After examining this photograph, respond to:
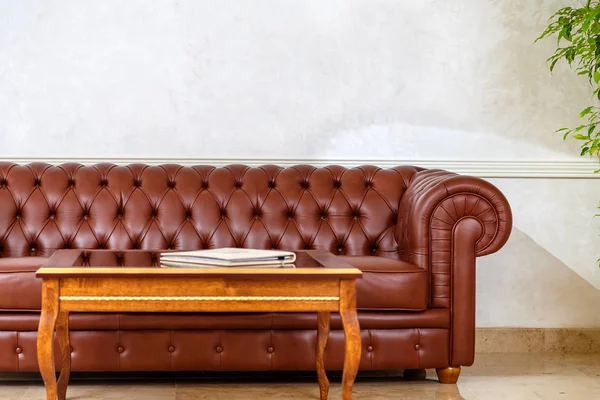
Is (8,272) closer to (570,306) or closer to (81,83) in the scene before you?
(81,83)

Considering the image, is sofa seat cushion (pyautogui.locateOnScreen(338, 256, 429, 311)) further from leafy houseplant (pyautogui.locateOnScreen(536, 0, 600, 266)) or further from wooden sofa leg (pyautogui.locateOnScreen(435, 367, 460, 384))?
leafy houseplant (pyautogui.locateOnScreen(536, 0, 600, 266))

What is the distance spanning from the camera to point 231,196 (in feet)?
10.2

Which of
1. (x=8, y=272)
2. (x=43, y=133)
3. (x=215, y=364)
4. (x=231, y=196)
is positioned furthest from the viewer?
(x=43, y=133)

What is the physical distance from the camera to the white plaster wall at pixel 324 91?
11.2ft

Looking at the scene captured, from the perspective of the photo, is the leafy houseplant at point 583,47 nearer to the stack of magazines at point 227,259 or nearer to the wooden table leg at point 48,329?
the stack of magazines at point 227,259

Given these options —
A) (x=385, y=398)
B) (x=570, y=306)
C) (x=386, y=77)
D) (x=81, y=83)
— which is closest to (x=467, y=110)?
(x=386, y=77)

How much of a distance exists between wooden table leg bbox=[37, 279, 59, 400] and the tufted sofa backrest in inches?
38.6

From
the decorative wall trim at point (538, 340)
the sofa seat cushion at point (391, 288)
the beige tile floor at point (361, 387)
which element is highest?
the sofa seat cushion at point (391, 288)

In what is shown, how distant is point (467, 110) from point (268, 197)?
1.15 m

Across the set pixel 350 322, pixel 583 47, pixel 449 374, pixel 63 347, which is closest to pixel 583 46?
pixel 583 47

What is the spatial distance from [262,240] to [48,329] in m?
1.21

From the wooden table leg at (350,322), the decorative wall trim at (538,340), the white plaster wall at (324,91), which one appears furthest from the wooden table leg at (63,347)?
the decorative wall trim at (538,340)

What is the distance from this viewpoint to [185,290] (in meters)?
1.99

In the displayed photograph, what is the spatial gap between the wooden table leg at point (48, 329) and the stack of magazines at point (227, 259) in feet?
1.01
